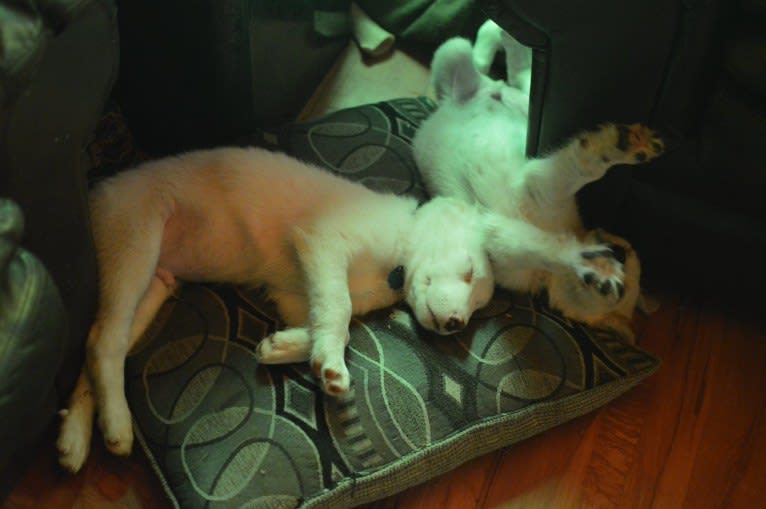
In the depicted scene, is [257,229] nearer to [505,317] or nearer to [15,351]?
[505,317]

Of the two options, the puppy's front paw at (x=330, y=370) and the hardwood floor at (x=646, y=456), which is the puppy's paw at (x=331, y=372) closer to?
the puppy's front paw at (x=330, y=370)

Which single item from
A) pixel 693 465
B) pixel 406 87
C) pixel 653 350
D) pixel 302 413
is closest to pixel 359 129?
pixel 406 87

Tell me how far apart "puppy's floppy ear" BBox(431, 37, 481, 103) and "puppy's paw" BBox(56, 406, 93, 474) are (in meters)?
1.27

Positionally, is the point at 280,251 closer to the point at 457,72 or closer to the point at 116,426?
the point at 116,426

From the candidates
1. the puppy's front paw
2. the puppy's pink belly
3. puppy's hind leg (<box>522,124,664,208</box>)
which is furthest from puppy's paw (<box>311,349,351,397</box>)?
puppy's hind leg (<box>522,124,664,208</box>)

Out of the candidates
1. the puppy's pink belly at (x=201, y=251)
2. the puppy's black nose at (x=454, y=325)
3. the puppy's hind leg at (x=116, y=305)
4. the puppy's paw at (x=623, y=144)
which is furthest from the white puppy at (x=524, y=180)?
the puppy's hind leg at (x=116, y=305)

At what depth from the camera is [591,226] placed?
5.54 ft

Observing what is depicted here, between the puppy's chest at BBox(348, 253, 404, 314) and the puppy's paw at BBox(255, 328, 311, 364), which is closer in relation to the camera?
the puppy's paw at BBox(255, 328, 311, 364)

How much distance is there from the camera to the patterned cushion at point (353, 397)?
1.33 meters

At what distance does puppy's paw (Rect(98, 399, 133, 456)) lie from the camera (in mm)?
1329

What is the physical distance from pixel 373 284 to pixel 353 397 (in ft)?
0.96

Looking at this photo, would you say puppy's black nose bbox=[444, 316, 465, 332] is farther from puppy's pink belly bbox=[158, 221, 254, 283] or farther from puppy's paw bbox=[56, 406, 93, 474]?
puppy's paw bbox=[56, 406, 93, 474]

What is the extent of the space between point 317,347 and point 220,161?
515mm

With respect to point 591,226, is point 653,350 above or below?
below
